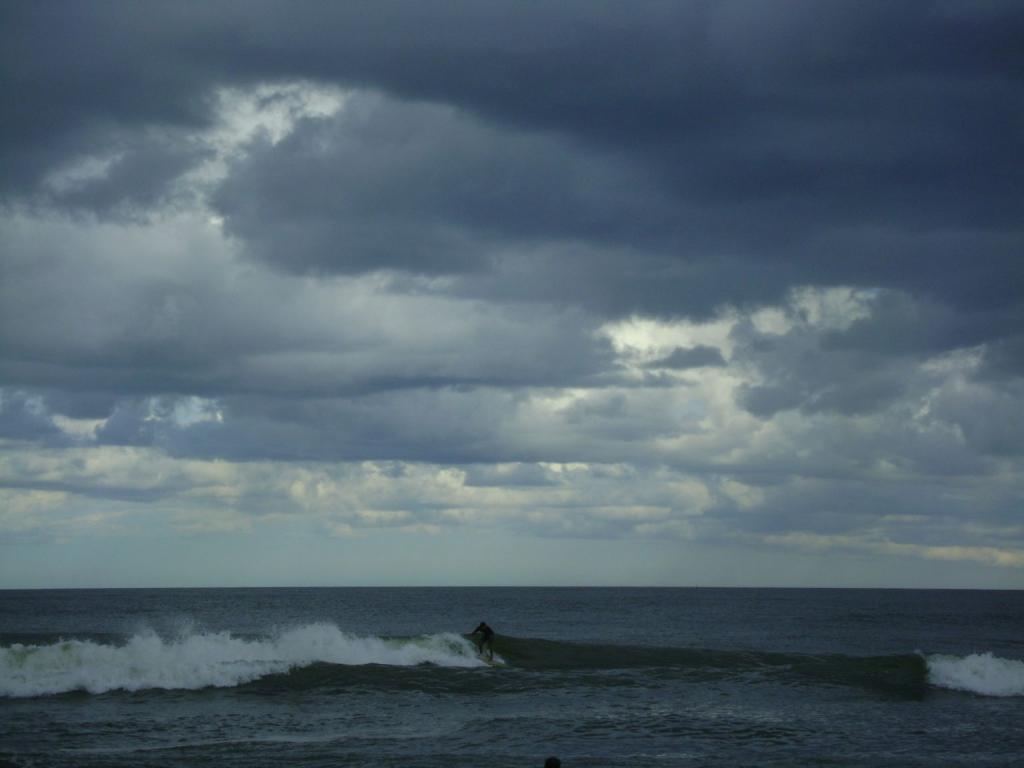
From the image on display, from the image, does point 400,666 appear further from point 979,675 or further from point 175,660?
point 979,675

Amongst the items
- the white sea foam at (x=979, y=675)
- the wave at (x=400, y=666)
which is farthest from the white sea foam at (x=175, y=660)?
the white sea foam at (x=979, y=675)

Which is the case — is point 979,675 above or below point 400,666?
below

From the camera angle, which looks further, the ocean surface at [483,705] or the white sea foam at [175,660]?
the white sea foam at [175,660]

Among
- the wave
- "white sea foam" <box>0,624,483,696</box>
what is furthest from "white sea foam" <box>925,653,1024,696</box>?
"white sea foam" <box>0,624,483,696</box>

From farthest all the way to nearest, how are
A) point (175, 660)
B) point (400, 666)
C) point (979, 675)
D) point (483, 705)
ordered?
point (979, 675) → point (400, 666) → point (175, 660) → point (483, 705)

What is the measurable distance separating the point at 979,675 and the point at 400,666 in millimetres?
25127

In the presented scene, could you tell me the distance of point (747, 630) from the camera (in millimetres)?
88938

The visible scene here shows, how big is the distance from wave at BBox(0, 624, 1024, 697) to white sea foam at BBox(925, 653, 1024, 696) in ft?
0.14

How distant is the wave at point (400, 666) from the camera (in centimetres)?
3722

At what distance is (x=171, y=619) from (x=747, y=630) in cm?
6144

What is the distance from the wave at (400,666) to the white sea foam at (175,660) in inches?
1.7

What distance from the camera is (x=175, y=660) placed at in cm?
3853

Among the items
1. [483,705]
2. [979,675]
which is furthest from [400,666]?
[979,675]

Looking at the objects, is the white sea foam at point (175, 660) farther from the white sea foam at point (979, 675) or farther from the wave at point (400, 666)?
the white sea foam at point (979, 675)
